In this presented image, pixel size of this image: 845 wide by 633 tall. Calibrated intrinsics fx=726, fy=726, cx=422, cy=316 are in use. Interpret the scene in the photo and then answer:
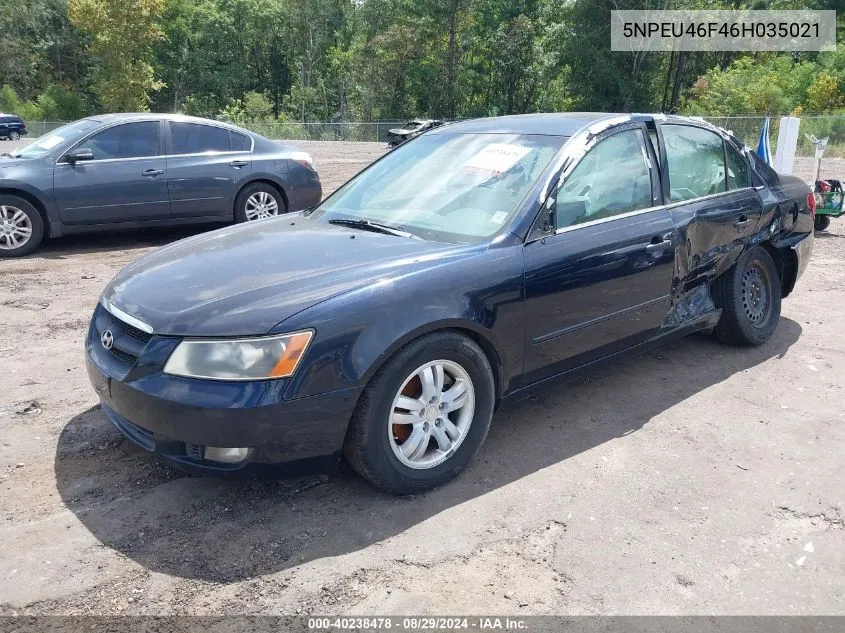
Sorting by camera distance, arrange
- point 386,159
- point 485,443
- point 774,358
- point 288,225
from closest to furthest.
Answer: point 485,443 → point 288,225 → point 386,159 → point 774,358

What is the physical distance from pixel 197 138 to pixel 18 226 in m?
2.23

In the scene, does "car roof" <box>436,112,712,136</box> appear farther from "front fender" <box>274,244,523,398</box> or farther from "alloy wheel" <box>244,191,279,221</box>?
"alloy wheel" <box>244,191,279,221</box>

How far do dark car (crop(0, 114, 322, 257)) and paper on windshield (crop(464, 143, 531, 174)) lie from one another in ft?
18.0

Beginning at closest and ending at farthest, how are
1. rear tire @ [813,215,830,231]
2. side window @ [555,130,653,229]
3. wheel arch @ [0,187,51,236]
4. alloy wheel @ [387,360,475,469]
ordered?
alloy wheel @ [387,360,475,469] → side window @ [555,130,653,229] → wheel arch @ [0,187,51,236] → rear tire @ [813,215,830,231]

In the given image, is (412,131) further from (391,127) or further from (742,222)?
(391,127)

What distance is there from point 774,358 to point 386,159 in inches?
119

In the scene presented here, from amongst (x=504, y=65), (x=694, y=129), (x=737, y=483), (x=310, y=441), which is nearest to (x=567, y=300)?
(x=737, y=483)

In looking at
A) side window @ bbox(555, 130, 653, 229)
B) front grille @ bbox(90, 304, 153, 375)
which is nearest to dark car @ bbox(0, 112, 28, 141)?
front grille @ bbox(90, 304, 153, 375)

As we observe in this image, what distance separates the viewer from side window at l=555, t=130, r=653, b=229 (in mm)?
3781

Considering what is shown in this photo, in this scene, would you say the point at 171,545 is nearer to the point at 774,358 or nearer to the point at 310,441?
the point at 310,441

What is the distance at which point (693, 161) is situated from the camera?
15.3 ft

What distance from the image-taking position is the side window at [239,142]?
29.6ft

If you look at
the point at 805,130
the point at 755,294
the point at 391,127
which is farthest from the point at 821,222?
the point at 391,127

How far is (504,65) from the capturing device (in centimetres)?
5288
